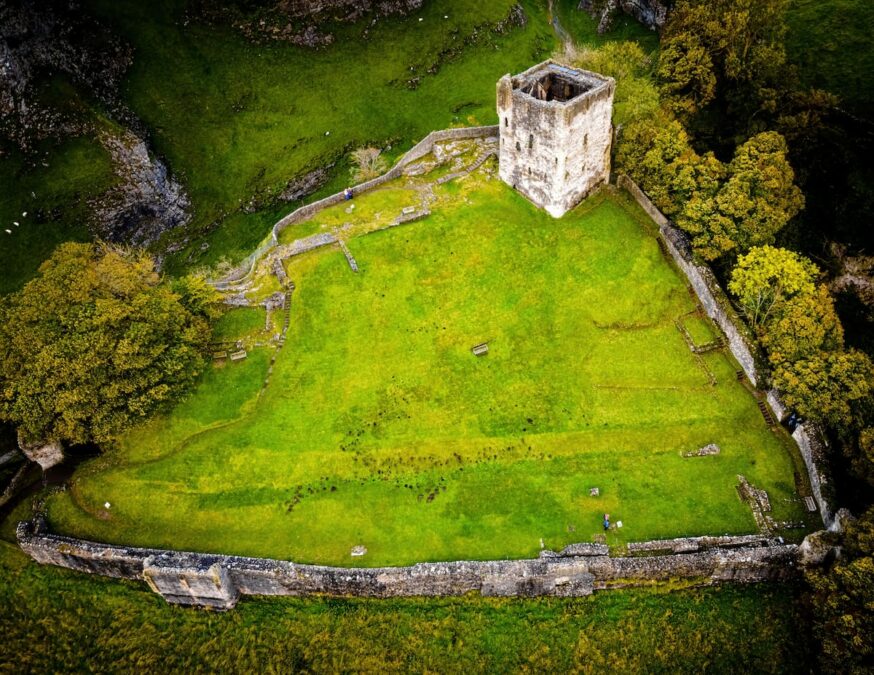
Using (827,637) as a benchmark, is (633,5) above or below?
above

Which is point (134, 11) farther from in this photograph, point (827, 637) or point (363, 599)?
point (827, 637)

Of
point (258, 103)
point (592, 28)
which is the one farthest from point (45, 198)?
point (592, 28)

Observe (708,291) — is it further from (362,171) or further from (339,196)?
(362,171)

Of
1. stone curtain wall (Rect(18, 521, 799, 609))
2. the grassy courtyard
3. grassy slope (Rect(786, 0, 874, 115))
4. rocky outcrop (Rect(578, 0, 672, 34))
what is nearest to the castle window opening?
the grassy courtyard

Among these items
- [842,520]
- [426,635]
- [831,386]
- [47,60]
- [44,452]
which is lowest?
[426,635]

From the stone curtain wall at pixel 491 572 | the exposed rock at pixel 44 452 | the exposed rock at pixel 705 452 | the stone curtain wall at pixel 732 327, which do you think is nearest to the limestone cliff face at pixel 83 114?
the exposed rock at pixel 44 452

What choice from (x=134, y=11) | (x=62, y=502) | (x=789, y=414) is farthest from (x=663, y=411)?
(x=134, y=11)
